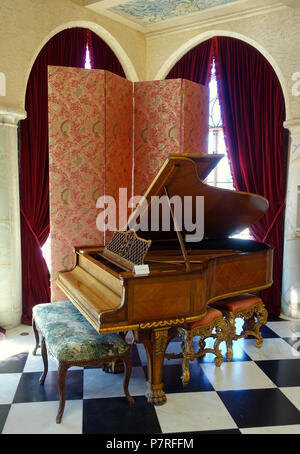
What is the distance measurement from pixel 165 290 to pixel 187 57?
3350mm

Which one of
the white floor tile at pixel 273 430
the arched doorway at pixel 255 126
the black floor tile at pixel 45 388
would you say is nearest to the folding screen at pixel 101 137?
the arched doorway at pixel 255 126

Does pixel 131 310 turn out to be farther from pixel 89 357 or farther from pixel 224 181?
pixel 224 181

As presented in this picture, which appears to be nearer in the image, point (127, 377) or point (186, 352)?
point (127, 377)

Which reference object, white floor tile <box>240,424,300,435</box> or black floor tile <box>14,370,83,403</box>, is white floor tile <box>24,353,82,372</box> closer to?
black floor tile <box>14,370,83,403</box>

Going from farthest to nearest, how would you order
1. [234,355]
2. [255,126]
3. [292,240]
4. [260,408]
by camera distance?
[255,126], [292,240], [234,355], [260,408]

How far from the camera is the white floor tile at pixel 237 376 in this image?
9.75ft

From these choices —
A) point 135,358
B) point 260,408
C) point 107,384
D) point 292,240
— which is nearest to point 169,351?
point 135,358

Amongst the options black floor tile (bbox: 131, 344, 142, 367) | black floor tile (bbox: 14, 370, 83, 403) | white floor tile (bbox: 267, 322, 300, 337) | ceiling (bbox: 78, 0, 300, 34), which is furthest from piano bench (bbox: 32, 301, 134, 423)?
ceiling (bbox: 78, 0, 300, 34)

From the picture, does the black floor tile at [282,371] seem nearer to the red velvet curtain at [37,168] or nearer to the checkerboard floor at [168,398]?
the checkerboard floor at [168,398]

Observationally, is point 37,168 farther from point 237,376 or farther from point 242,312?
point 237,376

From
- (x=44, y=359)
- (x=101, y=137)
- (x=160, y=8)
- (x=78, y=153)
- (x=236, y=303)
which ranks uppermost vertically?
(x=160, y=8)

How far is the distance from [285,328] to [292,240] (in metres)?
0.90

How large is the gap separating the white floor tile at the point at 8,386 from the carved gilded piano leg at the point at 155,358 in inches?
35.6

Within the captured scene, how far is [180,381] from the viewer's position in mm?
3018
